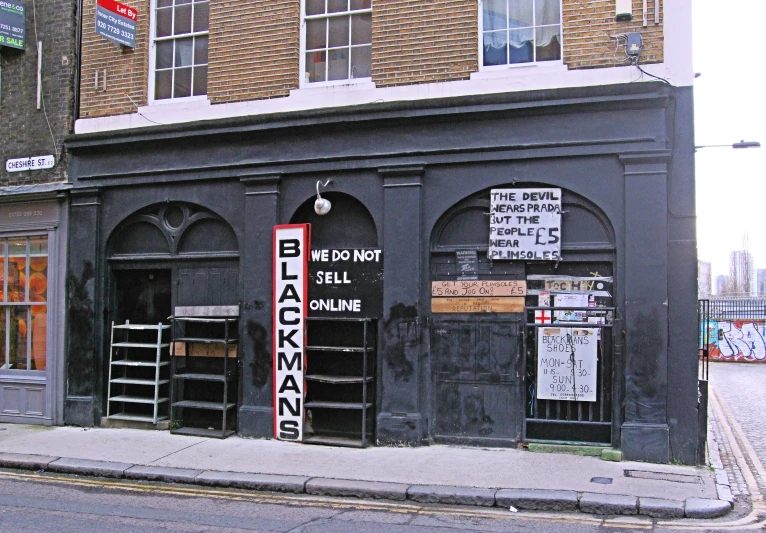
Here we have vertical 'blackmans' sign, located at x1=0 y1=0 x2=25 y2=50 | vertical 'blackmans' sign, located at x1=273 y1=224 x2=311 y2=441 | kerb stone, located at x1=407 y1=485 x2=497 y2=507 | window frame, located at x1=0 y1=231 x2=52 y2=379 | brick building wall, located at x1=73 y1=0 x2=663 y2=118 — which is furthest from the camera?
vertical 'blackmans' sign, located at x1=0 y1=0 x2=25 y2=50

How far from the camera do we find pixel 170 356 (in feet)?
35.6

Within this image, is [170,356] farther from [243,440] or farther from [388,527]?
[388,527]

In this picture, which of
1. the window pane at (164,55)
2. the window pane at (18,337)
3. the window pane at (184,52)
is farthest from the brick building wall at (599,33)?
the window pane at (18,337)

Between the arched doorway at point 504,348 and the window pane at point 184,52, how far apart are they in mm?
5197

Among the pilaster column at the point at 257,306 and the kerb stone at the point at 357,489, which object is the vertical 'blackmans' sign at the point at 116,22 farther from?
the kerb stone at the point at 357,489

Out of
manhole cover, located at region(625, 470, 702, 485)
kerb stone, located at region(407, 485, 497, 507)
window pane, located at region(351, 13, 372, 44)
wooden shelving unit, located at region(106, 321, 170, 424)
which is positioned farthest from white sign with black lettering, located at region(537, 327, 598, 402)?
wooden shelving unit, located at region(106, 321, 170, 424)

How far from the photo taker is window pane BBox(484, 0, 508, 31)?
9.70 m

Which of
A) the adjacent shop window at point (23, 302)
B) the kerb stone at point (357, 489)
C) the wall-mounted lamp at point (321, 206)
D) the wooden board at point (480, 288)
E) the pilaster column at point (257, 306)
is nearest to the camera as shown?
the kerb stone at point (357, 489)

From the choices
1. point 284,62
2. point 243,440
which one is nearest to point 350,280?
point 243,440

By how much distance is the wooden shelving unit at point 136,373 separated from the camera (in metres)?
Answer: 10.9

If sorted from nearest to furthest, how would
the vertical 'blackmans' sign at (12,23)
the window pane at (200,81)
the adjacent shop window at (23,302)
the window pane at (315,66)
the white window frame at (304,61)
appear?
the white window frame at (304,61) < the window pane at (315,66) < the window pane at (200,81) < the adjacent shop window at (23,302) < the vertical 'blackmans' sign at (12,23)

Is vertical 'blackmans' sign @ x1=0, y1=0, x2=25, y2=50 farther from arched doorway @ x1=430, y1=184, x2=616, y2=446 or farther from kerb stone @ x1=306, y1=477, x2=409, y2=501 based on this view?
kerb stone @ x1=306, y1=477, x2=409, y2=501

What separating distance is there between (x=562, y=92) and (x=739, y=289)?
71985 millimetres

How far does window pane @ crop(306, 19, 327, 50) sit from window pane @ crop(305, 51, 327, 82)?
0.12m
